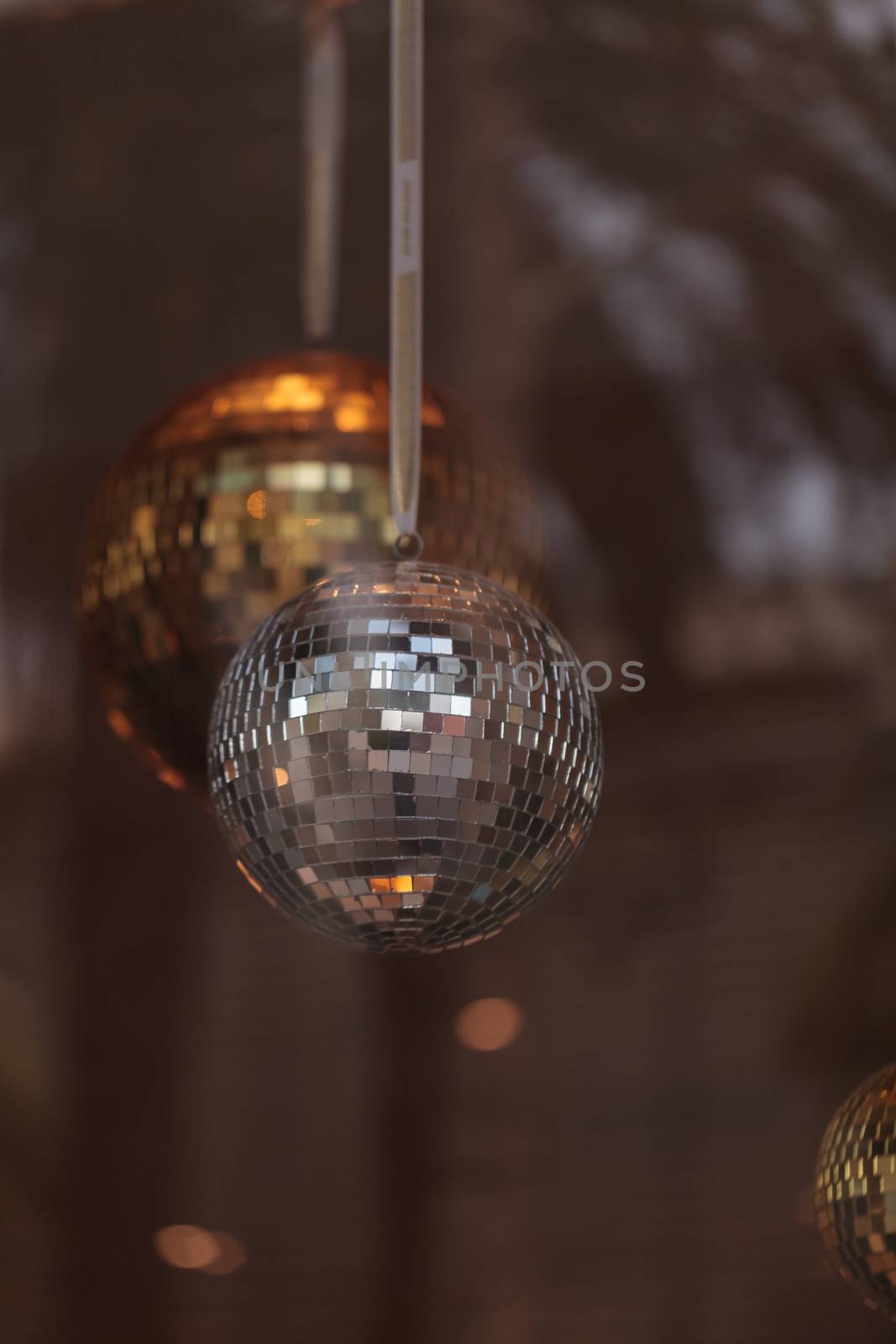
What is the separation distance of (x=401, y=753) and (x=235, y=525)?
372 millimetres

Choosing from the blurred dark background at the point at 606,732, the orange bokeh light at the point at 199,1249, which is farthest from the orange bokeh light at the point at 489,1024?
the orange bokeh light at the point at 199,1249

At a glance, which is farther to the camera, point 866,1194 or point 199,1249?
point 199,1249

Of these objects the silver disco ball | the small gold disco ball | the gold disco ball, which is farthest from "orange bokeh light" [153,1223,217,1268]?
the silver disco ball

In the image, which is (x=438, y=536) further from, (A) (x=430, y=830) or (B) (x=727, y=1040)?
(B) (x=727, y=1040)

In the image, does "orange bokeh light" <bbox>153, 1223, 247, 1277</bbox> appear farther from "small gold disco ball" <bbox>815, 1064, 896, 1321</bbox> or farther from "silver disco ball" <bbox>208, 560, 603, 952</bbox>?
"silver disco ball" <bbox>208, 560, 603, 952</bbox>

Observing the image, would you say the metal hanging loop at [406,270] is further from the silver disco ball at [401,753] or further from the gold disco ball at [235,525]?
the gold disco ball at [235,525]

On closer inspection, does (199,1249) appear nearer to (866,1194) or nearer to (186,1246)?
(186,1246)

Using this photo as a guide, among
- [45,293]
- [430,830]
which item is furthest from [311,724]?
[45,293]

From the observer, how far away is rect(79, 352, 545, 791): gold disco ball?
1.08m

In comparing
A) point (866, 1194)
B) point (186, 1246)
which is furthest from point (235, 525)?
point (186, 1246)

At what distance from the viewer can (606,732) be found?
112 inches

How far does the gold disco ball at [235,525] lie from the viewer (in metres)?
1.08

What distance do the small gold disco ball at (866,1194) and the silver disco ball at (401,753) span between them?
0.26 meters

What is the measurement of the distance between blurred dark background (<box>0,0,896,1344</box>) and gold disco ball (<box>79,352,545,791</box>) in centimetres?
157
